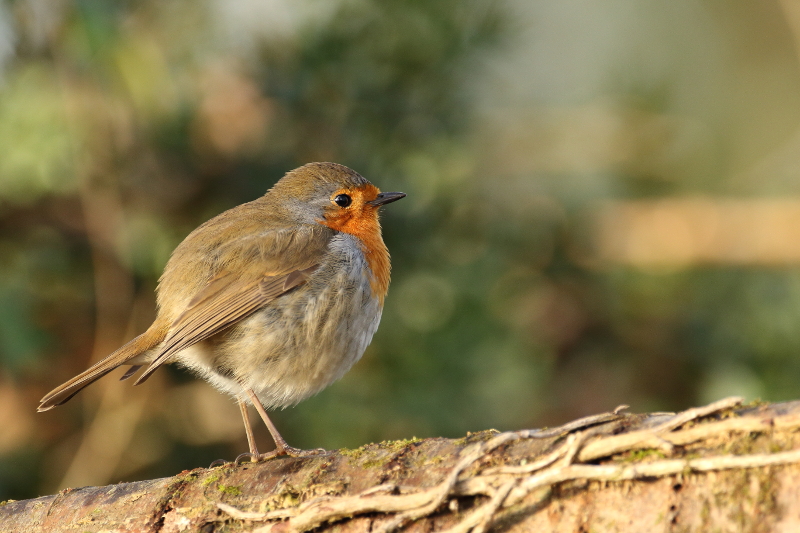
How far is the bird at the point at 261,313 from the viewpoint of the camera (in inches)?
123

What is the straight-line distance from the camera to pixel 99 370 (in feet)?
9.90

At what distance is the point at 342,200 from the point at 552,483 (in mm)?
2163

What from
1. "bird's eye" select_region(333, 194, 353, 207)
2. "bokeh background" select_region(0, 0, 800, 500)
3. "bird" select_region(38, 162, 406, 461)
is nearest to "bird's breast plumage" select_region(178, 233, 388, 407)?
"bird" select_region(38, 162, 406, 461)

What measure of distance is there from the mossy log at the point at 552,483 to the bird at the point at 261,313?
860mm

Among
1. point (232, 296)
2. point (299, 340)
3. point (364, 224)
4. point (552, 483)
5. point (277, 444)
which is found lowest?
point (552, 483)

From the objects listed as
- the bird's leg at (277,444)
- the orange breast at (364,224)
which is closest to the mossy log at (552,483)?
the bird's leg at (277,444)

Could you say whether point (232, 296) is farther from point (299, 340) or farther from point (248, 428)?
point (248, 428)

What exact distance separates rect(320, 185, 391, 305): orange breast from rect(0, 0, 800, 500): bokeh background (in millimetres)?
1139

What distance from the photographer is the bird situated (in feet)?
10.2

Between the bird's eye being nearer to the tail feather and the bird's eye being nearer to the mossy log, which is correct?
the tail feather

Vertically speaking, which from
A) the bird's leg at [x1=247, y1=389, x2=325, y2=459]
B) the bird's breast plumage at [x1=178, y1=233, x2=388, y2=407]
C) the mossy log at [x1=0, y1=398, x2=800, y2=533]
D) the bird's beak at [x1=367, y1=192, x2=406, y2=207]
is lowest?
the mossy log at [x1=0, y1=398, x2=800, y2=533]

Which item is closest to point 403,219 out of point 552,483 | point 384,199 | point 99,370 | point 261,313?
point 384,199

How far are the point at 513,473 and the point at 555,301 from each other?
3790 millimetres

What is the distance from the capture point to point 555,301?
18.1 feet
